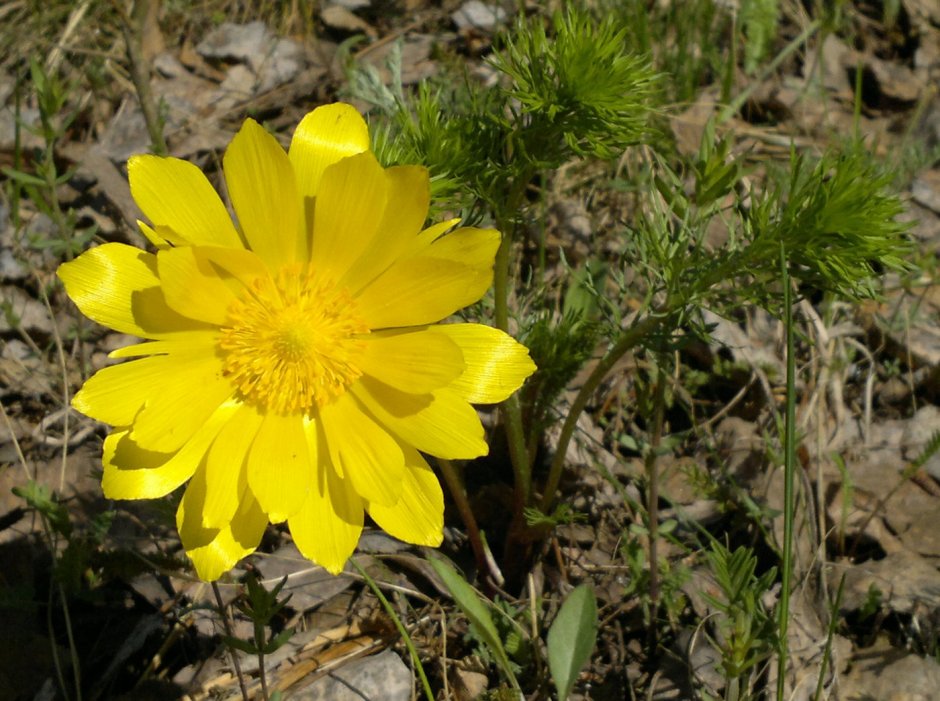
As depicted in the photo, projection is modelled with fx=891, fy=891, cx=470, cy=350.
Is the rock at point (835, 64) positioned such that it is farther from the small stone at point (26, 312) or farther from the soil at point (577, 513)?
the small stone at point (26, 312)

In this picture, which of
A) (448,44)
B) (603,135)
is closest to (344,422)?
(603,135)

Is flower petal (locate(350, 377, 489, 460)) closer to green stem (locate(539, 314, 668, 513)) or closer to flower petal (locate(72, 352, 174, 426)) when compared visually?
green stem (locate(539, 314, 668, 513))

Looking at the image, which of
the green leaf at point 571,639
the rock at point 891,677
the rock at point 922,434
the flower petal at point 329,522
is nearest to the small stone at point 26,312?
the flower petal at point 329,522

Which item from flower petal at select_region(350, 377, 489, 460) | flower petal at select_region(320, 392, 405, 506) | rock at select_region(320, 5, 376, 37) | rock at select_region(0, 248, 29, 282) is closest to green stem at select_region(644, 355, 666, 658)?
flower petal at select_region(350, 377, 489, 460)

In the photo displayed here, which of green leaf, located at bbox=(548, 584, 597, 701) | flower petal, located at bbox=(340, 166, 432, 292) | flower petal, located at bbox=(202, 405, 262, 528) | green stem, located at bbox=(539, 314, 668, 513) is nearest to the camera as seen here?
flower petal, located at bbox=(340, 166, 432, 292)

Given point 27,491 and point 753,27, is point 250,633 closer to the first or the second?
point 27,491

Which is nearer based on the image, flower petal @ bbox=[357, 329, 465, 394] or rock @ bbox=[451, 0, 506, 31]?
flower petal @ bbox=[357, 329, 465, 394]

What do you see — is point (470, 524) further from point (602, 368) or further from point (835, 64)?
point (835, 64)
